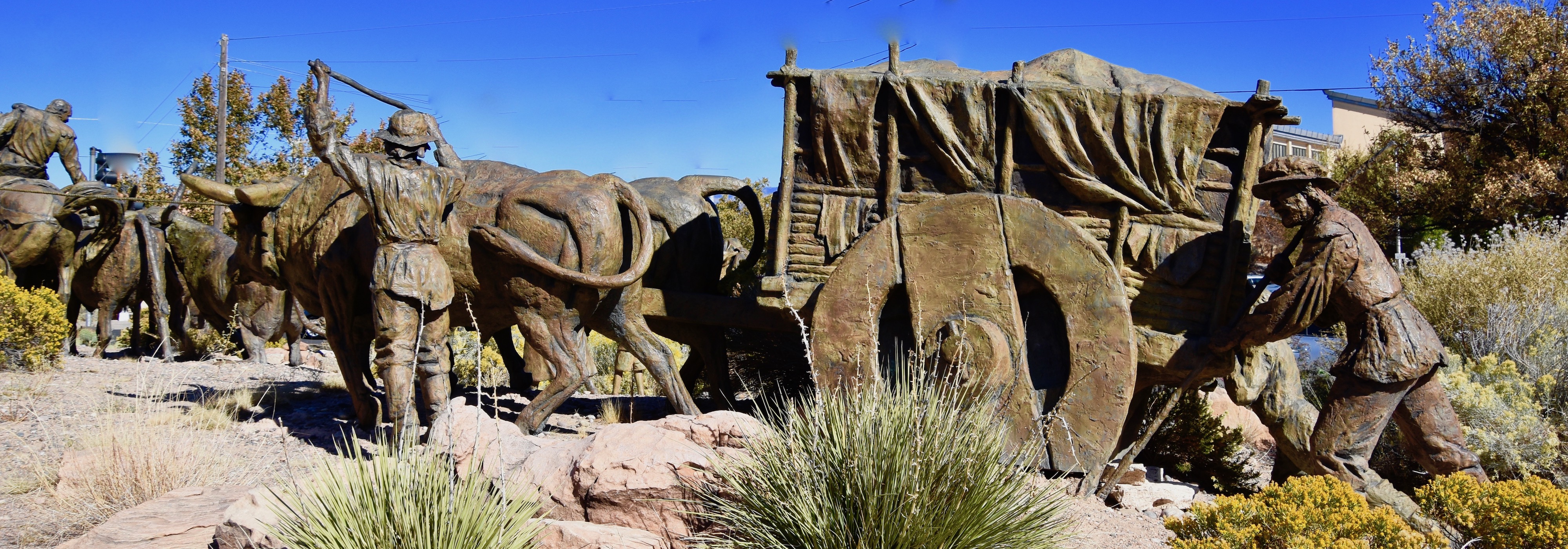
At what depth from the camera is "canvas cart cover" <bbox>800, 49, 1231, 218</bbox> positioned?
18.7 feet

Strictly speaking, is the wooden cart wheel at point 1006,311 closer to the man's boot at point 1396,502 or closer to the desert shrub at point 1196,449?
the man's boot at point 1396,502

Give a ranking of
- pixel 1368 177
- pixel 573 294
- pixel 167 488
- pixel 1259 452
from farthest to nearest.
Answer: pixel 1368 177, pixel 1259 452, pixel 573 294, pixel 167 488

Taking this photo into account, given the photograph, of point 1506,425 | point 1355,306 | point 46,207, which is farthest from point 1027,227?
point 46,207

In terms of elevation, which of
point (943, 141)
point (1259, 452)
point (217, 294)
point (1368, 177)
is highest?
point (1368, 177)

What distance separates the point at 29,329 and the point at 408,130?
5.82 m

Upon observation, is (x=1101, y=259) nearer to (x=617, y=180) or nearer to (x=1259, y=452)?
(x=617, y=180)

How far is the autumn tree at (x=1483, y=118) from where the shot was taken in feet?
41.3

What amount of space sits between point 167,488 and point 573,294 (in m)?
2.50

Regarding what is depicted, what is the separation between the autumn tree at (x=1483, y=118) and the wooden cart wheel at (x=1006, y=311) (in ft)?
32.8

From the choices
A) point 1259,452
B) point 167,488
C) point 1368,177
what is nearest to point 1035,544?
point 167,488

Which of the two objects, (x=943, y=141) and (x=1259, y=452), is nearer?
(x=943, y=141)

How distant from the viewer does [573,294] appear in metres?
6.71

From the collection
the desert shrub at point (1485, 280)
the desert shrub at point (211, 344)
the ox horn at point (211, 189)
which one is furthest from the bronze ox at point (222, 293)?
the desert shrub at point (1485, 280)

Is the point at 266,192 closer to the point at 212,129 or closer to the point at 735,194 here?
the point at 735,194
